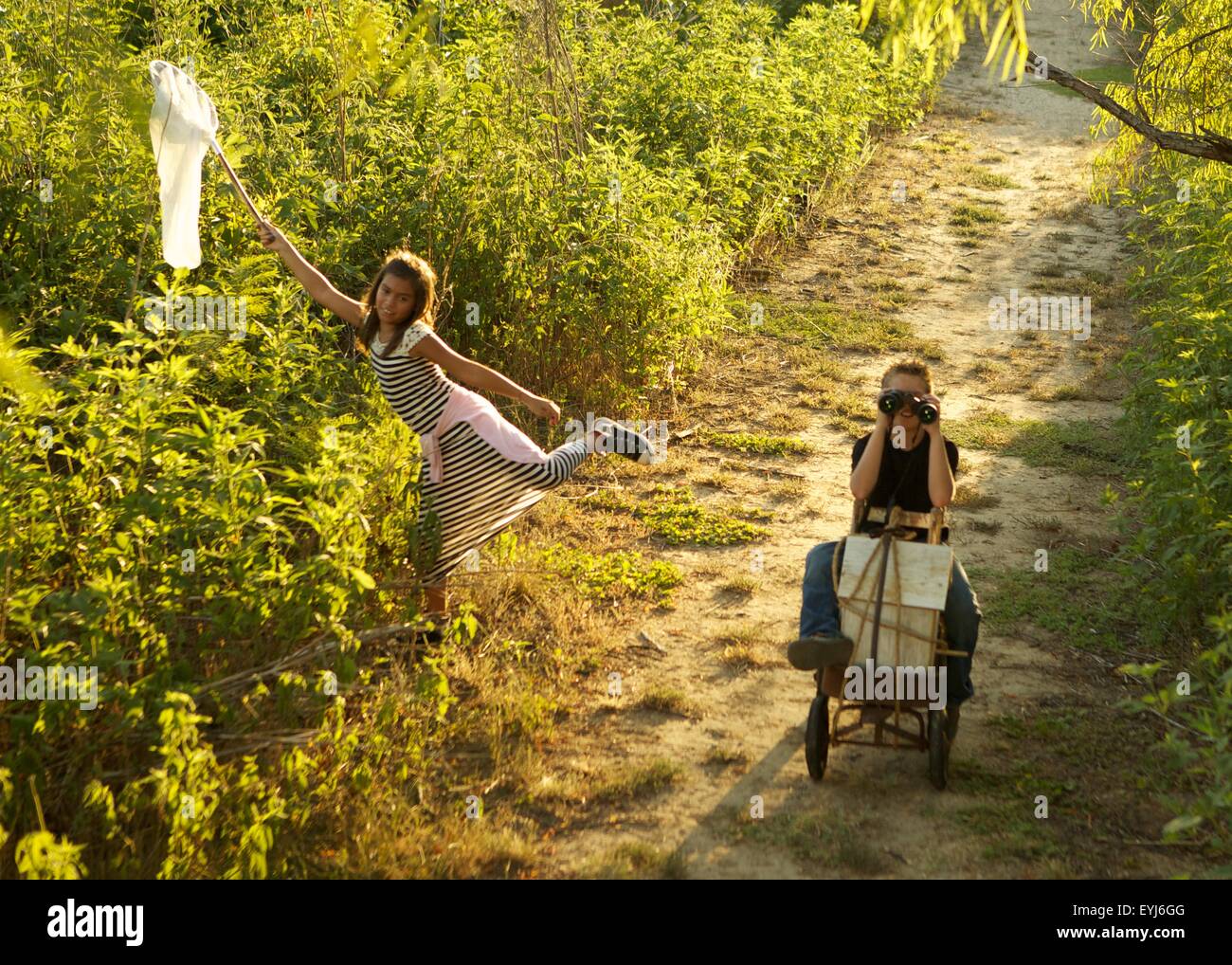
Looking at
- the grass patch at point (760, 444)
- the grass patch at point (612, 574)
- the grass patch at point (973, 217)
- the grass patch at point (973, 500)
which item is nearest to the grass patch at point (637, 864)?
the grass patch at point (612, 574)

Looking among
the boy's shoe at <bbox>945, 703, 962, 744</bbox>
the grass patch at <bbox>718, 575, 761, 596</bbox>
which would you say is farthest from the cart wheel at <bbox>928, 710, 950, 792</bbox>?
the grass patch at <bbox>718, 575, 761, 596</bbox>

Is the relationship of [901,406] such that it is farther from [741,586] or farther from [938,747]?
[741,586]

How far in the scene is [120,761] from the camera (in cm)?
373

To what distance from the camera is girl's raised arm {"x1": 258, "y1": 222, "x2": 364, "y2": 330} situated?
Result: 505 cm

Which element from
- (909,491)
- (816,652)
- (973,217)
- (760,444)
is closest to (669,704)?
(816,652)

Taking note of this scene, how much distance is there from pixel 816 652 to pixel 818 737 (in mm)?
374

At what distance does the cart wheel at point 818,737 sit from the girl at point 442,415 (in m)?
1.51

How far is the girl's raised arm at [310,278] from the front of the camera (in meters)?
5.05

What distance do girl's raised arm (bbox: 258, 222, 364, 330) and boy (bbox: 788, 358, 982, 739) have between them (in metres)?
2.30

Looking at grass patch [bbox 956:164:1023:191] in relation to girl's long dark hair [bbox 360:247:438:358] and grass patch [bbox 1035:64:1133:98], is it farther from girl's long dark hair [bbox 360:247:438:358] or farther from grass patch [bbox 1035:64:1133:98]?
girl's long dark hair [bbox 360:247:438:358]

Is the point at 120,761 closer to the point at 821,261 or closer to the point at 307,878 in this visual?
the point at 307,878

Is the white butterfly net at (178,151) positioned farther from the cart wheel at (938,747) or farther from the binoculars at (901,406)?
the cart wheel at (938,747)

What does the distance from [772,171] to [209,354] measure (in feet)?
24.2

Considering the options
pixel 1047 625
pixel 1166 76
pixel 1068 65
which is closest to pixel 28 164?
pixel 1047 625
